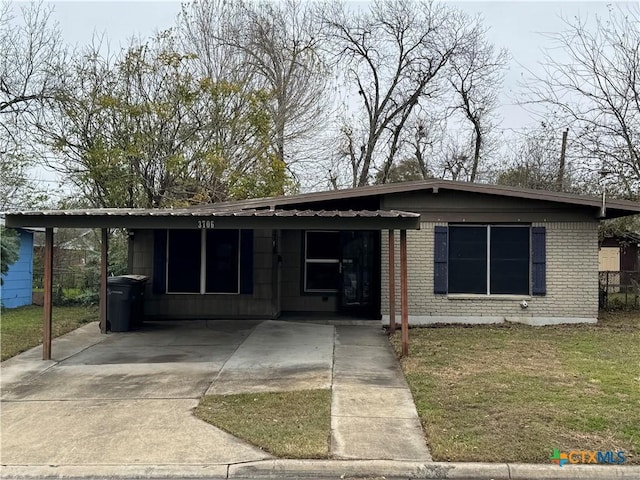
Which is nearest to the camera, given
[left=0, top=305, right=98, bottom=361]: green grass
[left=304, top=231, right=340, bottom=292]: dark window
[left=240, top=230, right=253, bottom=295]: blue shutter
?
[left=0, top=305, right=98, bottom=361]: green grass

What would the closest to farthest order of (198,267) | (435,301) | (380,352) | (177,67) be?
(380,352)
(435,301)
(198,267)
(177,67)

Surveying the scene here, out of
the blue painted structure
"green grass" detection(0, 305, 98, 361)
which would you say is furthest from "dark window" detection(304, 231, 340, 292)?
the blue painted structure

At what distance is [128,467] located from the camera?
4617 millimetres

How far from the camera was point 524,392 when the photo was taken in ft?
20.8

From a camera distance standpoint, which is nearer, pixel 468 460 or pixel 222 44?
pixel 468 460

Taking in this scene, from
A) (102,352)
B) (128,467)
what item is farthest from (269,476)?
(102,352)

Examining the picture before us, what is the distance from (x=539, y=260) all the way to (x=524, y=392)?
18.3 ft

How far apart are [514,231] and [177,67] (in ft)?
37.2

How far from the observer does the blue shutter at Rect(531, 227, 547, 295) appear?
11.3 metres

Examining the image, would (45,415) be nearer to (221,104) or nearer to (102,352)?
(102,352)

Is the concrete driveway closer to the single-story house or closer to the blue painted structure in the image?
the single-story house

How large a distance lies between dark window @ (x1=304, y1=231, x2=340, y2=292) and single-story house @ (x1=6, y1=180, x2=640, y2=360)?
2cm

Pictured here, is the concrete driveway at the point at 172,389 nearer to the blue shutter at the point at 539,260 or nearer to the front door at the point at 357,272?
the front door at the point at 357,272

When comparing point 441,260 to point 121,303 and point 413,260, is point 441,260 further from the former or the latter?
point 121,303
